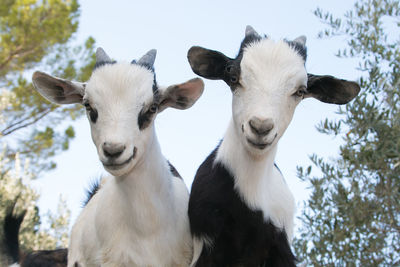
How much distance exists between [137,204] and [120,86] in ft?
2.93

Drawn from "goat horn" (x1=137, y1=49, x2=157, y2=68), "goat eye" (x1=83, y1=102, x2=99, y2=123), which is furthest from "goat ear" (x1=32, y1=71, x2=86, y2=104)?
"goat horn" (x1=137, y1=49, x2=157, y2=68)

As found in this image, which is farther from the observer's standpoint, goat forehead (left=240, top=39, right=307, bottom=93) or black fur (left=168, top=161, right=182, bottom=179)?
black fur (left=168, top=161, right=182, bottom=179)

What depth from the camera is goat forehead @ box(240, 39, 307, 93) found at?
11.8 feet

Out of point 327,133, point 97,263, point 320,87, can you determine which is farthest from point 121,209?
point 327,133

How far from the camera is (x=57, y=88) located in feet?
13.9

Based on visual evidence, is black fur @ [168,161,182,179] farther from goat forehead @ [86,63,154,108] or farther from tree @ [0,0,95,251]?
tree @ [0,0,95,251]

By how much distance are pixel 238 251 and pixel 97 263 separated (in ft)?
3.83

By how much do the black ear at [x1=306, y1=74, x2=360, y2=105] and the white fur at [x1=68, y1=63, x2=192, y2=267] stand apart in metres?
1.21

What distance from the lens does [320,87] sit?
4.00 metres

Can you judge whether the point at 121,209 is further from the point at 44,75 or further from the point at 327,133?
the point at 327,133

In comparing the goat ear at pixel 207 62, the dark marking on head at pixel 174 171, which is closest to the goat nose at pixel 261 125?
the goat ear at pixel 207 62

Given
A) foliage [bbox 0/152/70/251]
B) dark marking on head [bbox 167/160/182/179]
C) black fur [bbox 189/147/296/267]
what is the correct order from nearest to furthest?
black fur [bbox 189/147/296/267], dark marking on head [bbox 167/160/182/179], foliage [bbox 0/152/70/251]

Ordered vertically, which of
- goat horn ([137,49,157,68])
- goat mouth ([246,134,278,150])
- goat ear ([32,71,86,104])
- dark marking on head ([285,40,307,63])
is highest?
dark marking on head ([285,40,307,63])

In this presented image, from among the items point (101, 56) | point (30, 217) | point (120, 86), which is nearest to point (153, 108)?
point (120, 86)
